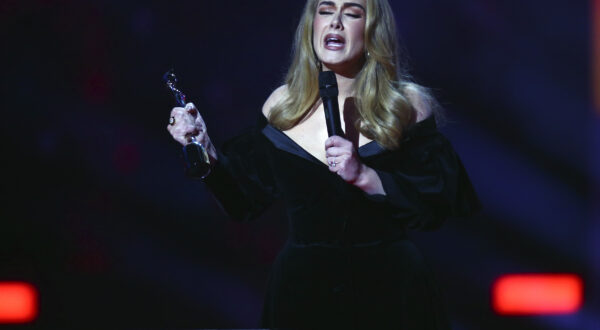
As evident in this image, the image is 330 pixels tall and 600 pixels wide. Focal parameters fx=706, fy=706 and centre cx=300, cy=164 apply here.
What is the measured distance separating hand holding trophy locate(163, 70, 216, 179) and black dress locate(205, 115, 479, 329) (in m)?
0.09

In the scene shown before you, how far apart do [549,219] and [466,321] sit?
0.52 meters

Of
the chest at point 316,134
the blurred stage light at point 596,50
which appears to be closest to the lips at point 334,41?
the chest at point 316,134

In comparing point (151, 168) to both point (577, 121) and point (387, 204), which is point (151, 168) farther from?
point (577, 121)

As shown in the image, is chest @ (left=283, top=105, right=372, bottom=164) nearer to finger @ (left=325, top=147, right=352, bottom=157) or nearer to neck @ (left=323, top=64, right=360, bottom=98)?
neck @ (left=323, top=64, right=360, bottom=98)

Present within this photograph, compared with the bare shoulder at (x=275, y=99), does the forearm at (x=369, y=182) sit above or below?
below

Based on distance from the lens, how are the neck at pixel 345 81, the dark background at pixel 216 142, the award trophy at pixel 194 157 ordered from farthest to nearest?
the dark background at pixel 216 142
the neck at pixel 345 81
the award trophy at pixel 194 157

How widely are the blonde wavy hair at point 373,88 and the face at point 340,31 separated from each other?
0.02 m

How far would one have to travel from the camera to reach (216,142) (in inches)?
101

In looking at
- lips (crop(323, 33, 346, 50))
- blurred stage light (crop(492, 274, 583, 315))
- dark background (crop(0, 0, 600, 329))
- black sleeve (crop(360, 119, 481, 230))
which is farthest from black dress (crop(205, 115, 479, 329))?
blurred stage light (crop(492, 274, 583, 315))

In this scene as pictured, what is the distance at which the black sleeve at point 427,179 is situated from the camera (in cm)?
154

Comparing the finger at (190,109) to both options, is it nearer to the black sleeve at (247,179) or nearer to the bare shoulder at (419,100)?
the black sleeve at (247,179)

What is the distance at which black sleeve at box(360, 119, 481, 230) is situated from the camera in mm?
1540

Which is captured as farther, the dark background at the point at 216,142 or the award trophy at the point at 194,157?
the dark background at the point at 216,142

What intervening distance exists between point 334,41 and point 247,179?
0.39 m
